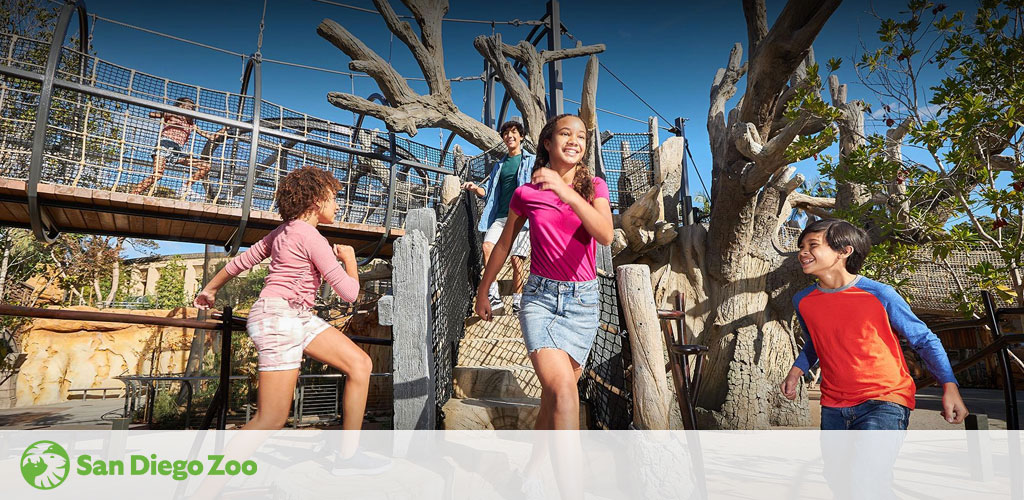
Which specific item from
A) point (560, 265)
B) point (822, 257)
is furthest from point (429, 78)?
point (822, 257)

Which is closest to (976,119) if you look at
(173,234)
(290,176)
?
(290,176)

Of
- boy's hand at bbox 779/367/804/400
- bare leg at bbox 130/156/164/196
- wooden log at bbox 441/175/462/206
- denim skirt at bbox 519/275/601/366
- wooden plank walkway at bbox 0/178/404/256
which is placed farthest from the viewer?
bare leg at bbox 130/156/164/196

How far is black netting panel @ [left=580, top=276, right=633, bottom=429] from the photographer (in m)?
2.98

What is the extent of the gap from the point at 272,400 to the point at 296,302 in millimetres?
390

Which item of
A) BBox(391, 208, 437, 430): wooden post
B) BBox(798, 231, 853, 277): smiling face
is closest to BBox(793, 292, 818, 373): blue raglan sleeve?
BBox(798, 231, 853, 277): smiling face

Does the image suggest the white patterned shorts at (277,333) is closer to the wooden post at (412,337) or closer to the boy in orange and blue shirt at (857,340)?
the wooden post at (412,337)

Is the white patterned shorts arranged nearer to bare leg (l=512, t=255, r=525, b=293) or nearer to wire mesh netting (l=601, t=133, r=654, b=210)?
bare leg (l=512, t=255, r=525, b=293)

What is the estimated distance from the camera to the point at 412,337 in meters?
2.98

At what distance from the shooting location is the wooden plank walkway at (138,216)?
582 cm

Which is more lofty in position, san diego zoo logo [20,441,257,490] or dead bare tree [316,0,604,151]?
dead bare tree [316,0,604,151]

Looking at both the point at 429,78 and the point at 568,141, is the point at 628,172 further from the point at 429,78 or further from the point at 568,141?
the point at 568,141

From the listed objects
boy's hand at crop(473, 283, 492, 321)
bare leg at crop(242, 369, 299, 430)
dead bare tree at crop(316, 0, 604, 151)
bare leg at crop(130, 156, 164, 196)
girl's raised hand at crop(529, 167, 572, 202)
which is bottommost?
bare leg at crop(242, 369, 299, 430)

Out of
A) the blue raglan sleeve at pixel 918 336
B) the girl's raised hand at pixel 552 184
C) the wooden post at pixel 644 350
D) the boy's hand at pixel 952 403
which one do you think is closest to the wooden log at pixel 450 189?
the wooden post at pixel 644 350

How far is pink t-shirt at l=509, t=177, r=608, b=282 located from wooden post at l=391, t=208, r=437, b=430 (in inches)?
52.1
